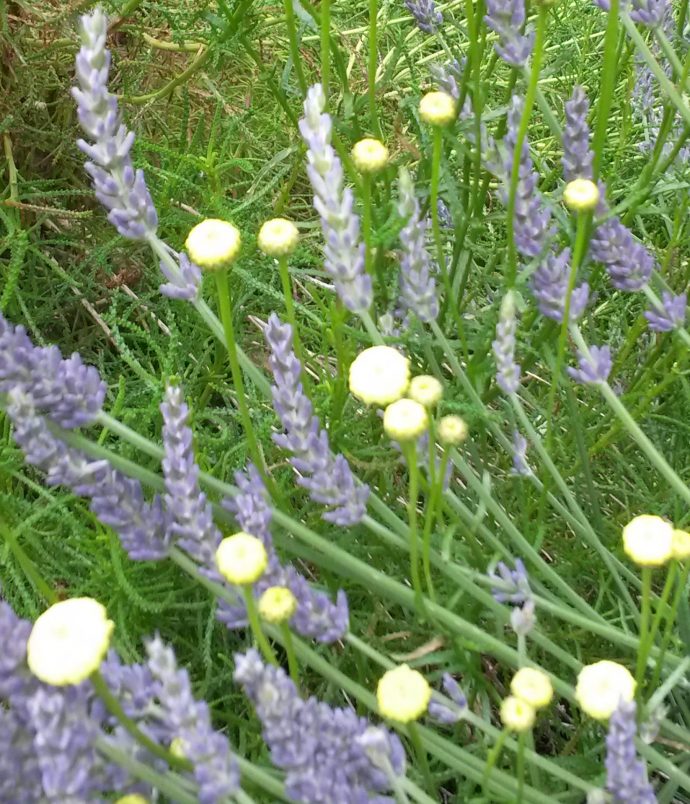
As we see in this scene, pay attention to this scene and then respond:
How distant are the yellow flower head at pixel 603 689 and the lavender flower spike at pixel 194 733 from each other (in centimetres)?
16

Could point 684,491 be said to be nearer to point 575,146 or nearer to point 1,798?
point 575,146

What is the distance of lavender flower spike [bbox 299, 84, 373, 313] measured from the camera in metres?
0.40

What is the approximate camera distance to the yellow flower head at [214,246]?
373 mm

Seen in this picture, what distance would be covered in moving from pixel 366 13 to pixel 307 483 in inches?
39.9

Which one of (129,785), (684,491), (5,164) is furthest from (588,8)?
(129,785)

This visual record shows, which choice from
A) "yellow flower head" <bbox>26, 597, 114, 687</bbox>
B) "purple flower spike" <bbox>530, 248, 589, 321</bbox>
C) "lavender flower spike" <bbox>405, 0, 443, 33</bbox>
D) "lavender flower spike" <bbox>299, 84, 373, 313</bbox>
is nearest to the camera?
"yellow flower head" <bbox>26, 597, 114, 687</bbox>

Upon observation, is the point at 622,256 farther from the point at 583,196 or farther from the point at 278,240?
the point at 278,240

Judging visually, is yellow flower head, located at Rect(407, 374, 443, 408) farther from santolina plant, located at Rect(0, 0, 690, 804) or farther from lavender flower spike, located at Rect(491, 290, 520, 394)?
lavender flower spike, located at Rect(491, 290, 520, 394)

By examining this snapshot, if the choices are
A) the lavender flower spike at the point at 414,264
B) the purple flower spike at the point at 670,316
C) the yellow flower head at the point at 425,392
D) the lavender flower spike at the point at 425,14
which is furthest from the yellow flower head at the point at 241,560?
the lavender flower spike at the point at 425,14

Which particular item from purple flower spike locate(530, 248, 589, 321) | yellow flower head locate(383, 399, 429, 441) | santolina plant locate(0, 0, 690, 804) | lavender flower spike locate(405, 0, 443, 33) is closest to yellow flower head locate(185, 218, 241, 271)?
santolina plant locate(0, 0, 690, 804)

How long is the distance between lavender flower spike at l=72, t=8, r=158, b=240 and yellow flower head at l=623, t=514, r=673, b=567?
28 cm

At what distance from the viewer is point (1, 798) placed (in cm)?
32

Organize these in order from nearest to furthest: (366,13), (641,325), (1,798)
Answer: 1. (1,798)
2. (641,325)
3. (366,13)

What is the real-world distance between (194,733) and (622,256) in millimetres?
395
